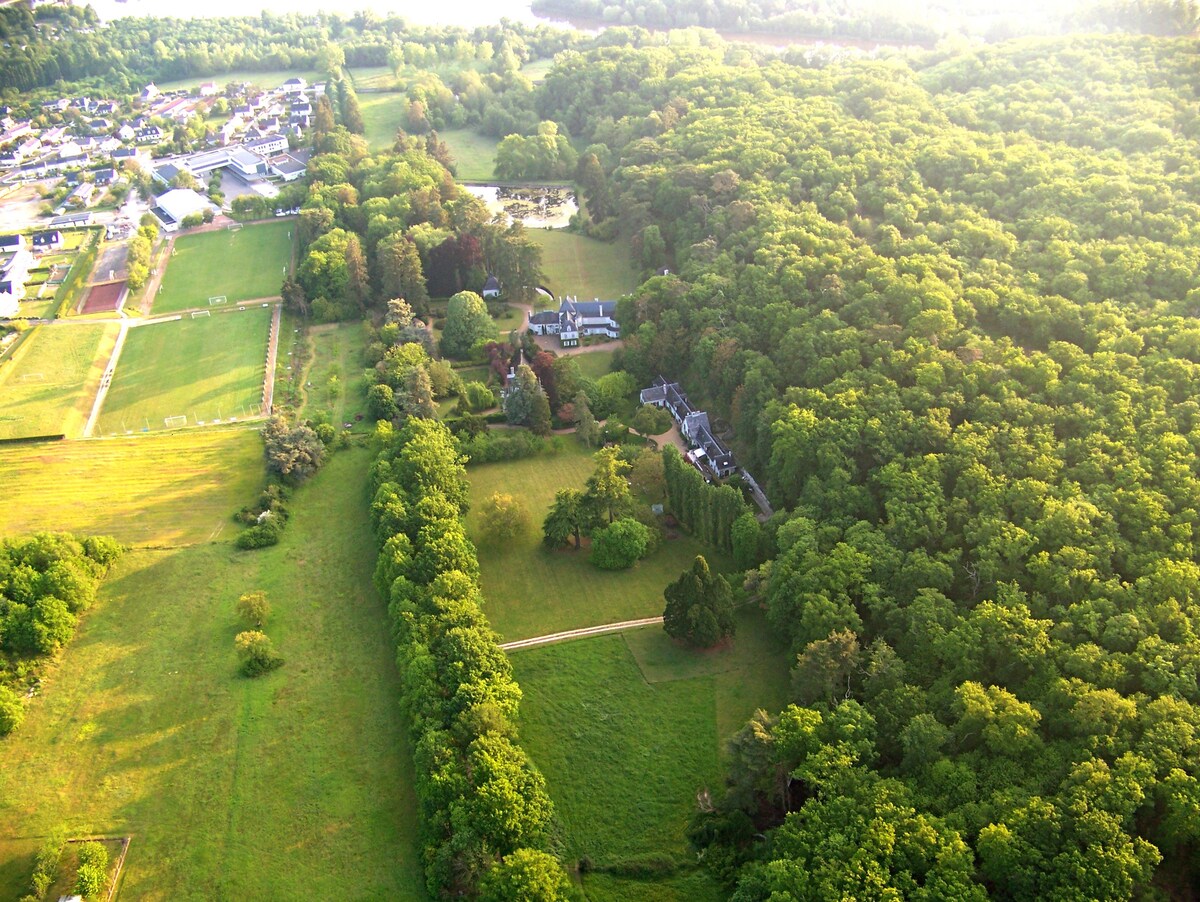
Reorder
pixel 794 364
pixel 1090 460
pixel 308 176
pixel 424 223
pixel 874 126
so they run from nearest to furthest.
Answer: pixel 1090 460 → pixel 794 364 → pixel 874 126 → pixel 424 223 → pixel 308 176

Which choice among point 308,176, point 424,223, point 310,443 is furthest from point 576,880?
point 308,176

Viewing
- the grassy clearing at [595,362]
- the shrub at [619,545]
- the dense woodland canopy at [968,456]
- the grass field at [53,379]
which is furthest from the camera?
the grassy clearing at [595,362]

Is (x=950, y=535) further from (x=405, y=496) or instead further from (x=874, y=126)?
(x=874, y=126)

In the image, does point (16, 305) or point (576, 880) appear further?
point (16, 305)

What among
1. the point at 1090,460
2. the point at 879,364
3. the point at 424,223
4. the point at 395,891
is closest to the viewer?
the point at 395,891

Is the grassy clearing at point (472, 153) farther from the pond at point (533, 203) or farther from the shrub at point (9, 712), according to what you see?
the shrub at point (9, 712)

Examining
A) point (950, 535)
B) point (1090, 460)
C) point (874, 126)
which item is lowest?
point (950, 535)

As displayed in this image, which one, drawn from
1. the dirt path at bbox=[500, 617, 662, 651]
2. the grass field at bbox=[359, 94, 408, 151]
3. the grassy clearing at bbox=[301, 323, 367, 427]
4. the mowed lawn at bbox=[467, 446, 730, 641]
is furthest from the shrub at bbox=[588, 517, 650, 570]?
the grass field at bbox=[359, 94, 408, 151]

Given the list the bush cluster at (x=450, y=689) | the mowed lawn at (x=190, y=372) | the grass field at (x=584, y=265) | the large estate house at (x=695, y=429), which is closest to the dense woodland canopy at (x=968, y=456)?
the large estate house at (x=695, y=429)
